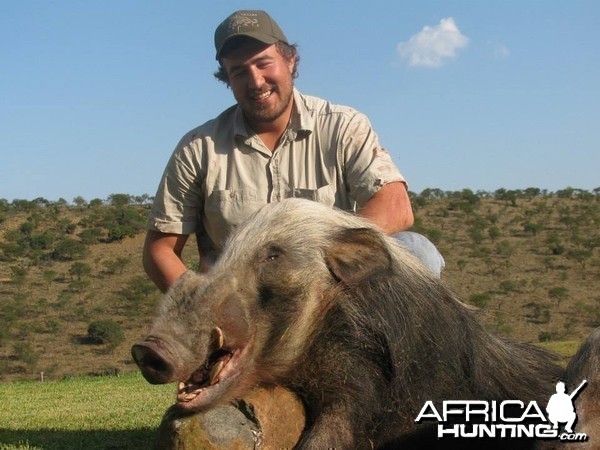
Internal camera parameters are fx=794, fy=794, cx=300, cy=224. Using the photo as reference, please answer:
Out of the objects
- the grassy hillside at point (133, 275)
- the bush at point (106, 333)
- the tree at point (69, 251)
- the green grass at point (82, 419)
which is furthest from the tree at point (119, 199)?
the green grass at point (82, 419)

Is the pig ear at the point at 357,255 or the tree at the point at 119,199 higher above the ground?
the tree at the point at 119,199

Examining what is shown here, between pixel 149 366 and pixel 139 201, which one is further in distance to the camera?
pixel 139 201

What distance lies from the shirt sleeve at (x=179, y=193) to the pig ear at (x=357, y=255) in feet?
6.35

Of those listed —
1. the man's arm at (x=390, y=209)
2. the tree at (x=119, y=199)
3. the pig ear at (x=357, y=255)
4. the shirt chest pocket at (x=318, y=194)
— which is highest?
the tree at (x=119, y=199)

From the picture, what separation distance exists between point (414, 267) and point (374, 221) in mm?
704

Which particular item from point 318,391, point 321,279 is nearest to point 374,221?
point 321,279

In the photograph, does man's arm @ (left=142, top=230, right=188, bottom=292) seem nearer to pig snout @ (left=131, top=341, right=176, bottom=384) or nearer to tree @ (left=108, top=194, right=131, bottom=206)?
pig snout @ (left=131, top=341, right=176, bottom=384)

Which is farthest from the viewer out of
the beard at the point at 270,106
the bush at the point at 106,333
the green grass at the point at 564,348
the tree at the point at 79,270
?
the tree at the point at 79,270

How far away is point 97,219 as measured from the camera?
5712 centimetres

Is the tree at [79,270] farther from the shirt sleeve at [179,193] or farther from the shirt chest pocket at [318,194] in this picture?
the shirt chest pocket at [318,194]

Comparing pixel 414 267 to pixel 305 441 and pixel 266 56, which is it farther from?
pixel 266 56

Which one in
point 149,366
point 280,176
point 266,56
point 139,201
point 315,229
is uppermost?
point 139,201

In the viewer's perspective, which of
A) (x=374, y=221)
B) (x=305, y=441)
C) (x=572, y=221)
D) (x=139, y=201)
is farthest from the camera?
(x=139, y=201)

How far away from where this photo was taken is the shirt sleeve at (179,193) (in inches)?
222
